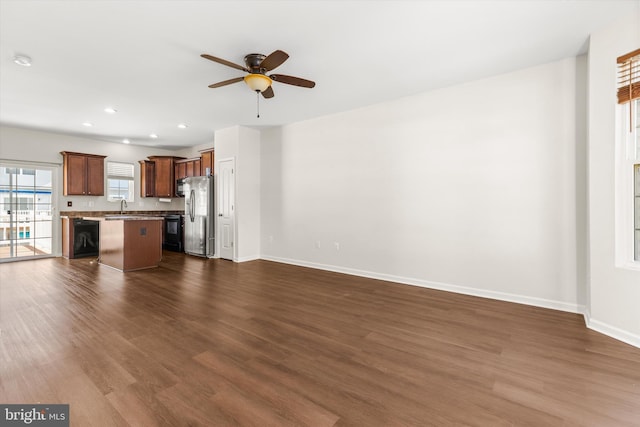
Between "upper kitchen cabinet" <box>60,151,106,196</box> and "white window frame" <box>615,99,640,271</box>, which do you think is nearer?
"white window frame" <box>615,99,640,271</box>

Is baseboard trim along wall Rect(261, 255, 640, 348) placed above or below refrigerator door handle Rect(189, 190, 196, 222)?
below

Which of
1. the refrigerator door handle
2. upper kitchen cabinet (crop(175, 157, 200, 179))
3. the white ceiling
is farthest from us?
upper kitchen cabinet (crop(175, 157, 200, 179))

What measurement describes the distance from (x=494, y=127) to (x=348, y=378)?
3440 mm

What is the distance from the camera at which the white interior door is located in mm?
6160

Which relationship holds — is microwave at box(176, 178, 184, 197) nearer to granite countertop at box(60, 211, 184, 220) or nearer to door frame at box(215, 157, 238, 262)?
granite countertop at box(60, 211, 184, 220)

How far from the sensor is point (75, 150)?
6.77m

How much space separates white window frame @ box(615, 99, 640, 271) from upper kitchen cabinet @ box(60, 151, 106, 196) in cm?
914

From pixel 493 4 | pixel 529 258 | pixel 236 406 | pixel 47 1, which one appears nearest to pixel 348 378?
pixel 236 406

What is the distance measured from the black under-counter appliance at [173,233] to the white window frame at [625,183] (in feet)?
25.8

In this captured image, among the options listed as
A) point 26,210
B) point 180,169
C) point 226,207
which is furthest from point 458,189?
point 26,210

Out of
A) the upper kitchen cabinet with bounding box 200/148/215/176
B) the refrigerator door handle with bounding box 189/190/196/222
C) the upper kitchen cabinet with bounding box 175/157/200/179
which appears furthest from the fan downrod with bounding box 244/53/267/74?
the upper kitchen cabinet with bounding box 175/157/200/179

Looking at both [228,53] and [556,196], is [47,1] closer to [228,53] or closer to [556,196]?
[228,53]

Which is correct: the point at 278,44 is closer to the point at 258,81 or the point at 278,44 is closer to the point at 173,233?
the point at 258,81

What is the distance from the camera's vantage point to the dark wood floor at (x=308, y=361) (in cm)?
164
